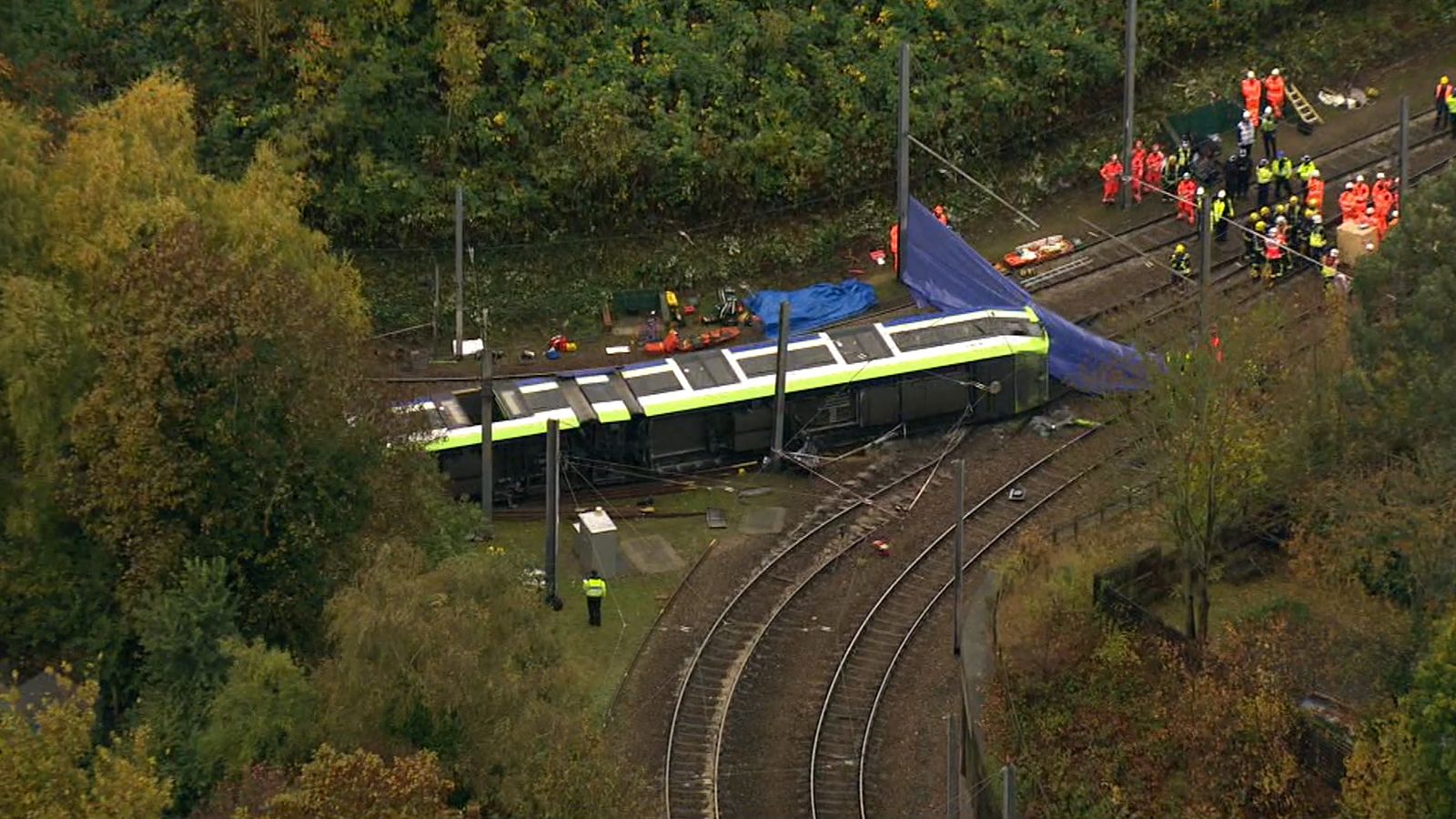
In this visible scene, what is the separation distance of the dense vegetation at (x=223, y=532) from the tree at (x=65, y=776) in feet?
3.37

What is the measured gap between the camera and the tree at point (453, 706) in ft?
93.6

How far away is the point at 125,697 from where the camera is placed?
3378 cm

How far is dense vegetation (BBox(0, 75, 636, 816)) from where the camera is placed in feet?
94.6

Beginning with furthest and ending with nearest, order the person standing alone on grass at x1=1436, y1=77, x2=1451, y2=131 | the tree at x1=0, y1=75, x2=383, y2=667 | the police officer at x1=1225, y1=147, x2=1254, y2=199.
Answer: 1. the person standing alone on grass at x1=1436, y1=77, x2=1451, y2=131
2. the police officer at x1=1225, y1=147, x2=1254, y2=199
3. the tree at x1=0, y1=75, x2=383, y2=667

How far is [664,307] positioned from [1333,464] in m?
17.3

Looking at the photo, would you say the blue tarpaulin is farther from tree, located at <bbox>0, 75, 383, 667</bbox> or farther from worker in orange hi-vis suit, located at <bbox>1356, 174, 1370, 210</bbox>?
tree, located at <bbox>0, 75, 383, 667</bbox>

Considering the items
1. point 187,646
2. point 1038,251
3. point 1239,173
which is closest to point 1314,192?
point 1239,173

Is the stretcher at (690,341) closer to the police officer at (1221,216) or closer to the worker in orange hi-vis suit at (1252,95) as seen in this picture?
the police officer at (1221,216)

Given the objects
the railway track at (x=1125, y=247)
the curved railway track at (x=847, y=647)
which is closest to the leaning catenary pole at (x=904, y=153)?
the railway track at (x=1125, y=247)

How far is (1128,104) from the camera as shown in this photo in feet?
166

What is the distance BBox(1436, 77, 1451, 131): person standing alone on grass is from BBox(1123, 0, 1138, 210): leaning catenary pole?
820cm

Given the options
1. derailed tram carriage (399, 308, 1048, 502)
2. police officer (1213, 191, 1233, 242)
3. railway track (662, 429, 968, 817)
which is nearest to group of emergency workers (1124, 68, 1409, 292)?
police officer (1213, 191, 1233, 242)

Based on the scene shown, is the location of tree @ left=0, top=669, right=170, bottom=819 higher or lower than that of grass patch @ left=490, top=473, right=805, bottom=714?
higher

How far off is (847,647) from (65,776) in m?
16.5
